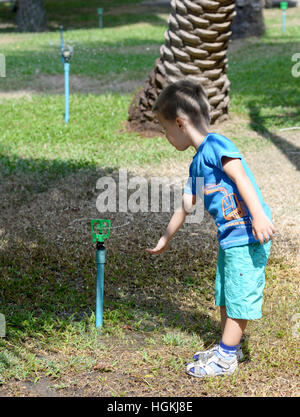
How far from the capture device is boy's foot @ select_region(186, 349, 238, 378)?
3.39 m

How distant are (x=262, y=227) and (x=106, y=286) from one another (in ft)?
6.21

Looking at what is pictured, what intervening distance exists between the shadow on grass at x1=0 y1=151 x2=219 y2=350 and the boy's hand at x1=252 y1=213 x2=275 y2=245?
1043mm

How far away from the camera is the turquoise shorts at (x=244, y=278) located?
10.5 feet

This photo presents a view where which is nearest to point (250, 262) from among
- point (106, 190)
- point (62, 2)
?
point (106, 190)

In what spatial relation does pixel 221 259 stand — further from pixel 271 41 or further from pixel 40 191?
pixel 271 41

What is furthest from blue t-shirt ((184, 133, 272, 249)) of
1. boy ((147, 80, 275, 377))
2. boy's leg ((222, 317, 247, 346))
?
boy's leg ((222, 317, 247, 346))

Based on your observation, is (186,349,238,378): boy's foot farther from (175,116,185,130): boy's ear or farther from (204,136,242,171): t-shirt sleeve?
(175,116,185,130): boy's ear

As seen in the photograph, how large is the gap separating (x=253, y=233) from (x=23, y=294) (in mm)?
2003

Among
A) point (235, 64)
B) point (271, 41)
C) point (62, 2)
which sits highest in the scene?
point (62, 2)

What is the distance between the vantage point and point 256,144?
8125 millimetres

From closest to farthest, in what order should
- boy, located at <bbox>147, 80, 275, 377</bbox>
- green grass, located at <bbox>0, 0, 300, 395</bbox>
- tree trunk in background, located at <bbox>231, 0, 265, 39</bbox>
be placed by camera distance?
boy, located at <bbox>147, 80, 275, 377</bbox> < green grass, located at <bbox>0, 0, 300, 395</bbox> < tree trunk in background, located at <bbox>231, 0, 265, 39</bbox>

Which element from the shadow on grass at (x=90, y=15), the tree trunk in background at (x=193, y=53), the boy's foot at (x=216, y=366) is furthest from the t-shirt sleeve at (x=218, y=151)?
the shadow on grass at (x=90, y=15)

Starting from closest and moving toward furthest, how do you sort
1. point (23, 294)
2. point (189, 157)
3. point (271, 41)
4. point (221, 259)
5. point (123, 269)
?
point (221, 259), point (23, 294), point (123, 269), point (189, 157), point (271, 41)

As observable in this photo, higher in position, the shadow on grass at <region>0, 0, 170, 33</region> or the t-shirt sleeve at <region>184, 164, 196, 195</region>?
the shadow on grass at <region>0, 0, 170, 33</region>
